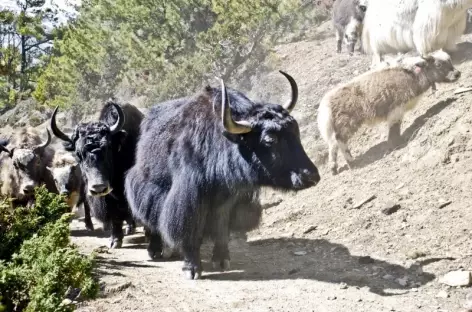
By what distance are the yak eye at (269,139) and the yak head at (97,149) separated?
1703mm

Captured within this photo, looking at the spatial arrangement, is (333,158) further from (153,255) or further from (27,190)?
(27,190)

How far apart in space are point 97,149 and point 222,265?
1.67m

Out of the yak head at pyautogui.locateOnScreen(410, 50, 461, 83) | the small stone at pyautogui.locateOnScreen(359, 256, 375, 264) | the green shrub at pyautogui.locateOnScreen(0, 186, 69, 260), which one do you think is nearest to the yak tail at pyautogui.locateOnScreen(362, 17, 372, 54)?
the yak head at pyautogui.locateOnScreen(410, 50, 461, 83)

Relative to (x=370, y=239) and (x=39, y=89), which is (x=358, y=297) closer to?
(x=370, y=239)

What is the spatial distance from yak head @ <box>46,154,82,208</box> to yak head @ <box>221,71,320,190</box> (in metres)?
3.37

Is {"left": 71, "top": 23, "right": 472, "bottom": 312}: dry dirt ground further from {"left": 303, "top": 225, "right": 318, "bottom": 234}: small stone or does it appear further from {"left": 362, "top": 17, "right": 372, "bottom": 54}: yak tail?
{"left": 362, "top": 17, "right": 372, "bottom": 54}: yak tail

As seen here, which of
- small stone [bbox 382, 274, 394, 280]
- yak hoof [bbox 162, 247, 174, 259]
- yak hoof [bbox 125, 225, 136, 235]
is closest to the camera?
small stone [bbox 382, 274, 394, 280]

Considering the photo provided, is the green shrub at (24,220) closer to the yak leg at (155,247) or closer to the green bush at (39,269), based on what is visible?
the green bush at (39,269)

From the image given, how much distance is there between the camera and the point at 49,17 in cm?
3103

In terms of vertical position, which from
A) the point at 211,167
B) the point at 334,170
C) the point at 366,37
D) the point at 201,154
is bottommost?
the point at 334,170

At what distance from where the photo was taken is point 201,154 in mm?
4844

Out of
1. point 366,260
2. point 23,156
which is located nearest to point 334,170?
point 366,260

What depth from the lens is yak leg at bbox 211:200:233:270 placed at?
198 inches

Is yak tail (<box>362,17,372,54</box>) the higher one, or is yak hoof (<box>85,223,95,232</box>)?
yak tail (<box>362,17,372,54</box>)
